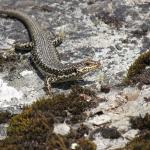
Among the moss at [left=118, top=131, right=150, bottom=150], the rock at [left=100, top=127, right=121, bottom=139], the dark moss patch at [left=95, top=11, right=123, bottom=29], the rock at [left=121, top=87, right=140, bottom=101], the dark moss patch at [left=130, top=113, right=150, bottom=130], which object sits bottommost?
the rock at [left=100, top=127, right=121, bottom=139]

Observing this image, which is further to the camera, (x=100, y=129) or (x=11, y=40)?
(x=11, y=40)

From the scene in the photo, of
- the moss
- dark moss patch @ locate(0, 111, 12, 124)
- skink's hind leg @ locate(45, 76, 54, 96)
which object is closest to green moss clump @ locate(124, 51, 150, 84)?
skink's hind leg @ locate(45, 76, 54, 96)

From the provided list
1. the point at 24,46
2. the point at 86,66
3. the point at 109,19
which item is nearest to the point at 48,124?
the point at 86,66

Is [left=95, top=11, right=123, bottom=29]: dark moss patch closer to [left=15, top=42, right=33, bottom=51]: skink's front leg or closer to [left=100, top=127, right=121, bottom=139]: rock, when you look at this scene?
[left=15, top=42, right=33, bottom=51]: skink's front leg

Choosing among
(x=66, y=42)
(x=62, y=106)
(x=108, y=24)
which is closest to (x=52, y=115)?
(x=62, y=106)

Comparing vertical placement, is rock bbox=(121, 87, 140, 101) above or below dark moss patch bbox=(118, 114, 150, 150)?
above

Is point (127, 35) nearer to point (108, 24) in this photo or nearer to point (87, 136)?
point (108, 24)

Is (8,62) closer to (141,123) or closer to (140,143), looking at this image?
(141,123)
